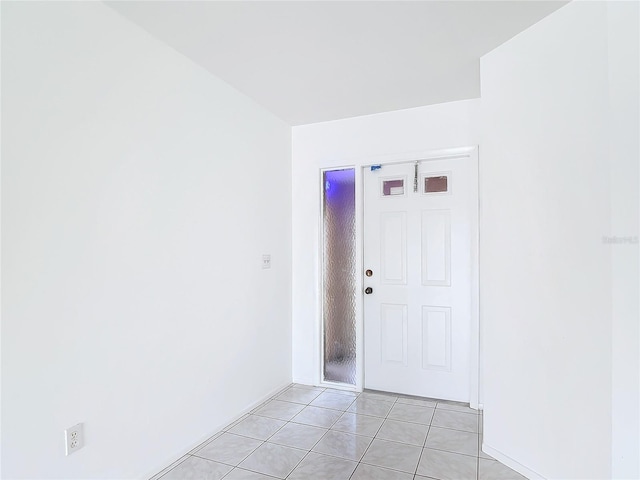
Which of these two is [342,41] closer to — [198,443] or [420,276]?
[420,276]

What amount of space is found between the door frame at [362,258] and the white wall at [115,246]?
0.98 m

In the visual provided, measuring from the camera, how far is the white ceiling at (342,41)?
1844mm

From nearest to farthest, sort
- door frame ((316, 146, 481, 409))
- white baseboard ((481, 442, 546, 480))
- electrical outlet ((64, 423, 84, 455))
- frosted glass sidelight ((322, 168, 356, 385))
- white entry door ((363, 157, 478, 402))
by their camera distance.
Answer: electrical outlet ((64, 423, 84, 455))
white baseboard ((481, 442, 546, 480))
door frame ((316, 146, 481, 409))
white entry door ((363, 157, 478, 402))
frosted glass sidelight ((322, 168, 356, 385))

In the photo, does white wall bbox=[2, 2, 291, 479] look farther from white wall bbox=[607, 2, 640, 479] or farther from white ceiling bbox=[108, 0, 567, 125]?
white wall bbox=[607, 2, 640, 479]

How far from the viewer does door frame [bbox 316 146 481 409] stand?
2.90 m

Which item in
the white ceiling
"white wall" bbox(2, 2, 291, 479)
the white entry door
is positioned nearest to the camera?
"white wall" bbox(2, 2, 291, 479)

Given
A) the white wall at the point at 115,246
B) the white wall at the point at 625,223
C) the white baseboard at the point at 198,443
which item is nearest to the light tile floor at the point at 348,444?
the white baseboard at the point at 198,443

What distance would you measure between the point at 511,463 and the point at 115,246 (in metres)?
2.51

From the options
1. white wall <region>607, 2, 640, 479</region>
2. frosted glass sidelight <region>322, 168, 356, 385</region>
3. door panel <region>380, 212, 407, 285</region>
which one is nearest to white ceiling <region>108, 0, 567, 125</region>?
white wall <region>607, 2, 640, 479</region>

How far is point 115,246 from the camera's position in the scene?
1858 millimetres

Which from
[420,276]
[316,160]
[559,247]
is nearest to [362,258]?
[420,276]

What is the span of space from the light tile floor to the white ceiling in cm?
248

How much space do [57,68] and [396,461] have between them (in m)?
2.69

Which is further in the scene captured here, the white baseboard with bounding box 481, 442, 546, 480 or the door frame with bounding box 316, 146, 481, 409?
the door frame with bounding box 316, 146, 481, 409
